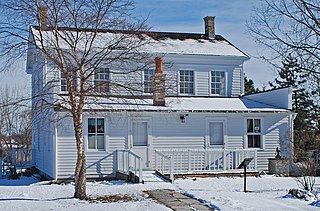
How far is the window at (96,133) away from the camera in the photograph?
2184 cm

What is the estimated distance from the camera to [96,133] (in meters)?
21.9

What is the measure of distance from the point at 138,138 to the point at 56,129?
11.7 feet

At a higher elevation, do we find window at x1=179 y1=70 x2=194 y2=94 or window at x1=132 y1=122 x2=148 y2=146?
window at x1=179 y1=70 x2=194 y2=94

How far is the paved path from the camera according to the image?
14.1m

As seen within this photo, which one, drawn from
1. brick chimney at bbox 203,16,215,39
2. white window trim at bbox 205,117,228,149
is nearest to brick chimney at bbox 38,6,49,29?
white window trim at bbox 205,117,228,149

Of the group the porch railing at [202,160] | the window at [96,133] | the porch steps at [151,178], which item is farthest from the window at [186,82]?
the porch steps at [151,178]

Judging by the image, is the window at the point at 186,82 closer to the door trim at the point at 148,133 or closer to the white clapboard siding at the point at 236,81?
the white clapboard siding at the point at 236,81

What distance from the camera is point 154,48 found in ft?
84.2

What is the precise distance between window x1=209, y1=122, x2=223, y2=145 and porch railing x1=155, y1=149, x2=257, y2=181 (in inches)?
27.7

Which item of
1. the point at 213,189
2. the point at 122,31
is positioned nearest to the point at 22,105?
the point at 122,31

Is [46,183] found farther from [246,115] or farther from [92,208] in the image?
[246,115]

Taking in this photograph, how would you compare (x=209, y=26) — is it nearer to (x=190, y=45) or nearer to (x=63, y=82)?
(x=190, y=45)

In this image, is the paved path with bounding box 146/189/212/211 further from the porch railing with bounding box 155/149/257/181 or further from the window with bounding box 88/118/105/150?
the window with bounding box 88/118/105/150

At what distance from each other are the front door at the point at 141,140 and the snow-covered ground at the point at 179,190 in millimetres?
2345
